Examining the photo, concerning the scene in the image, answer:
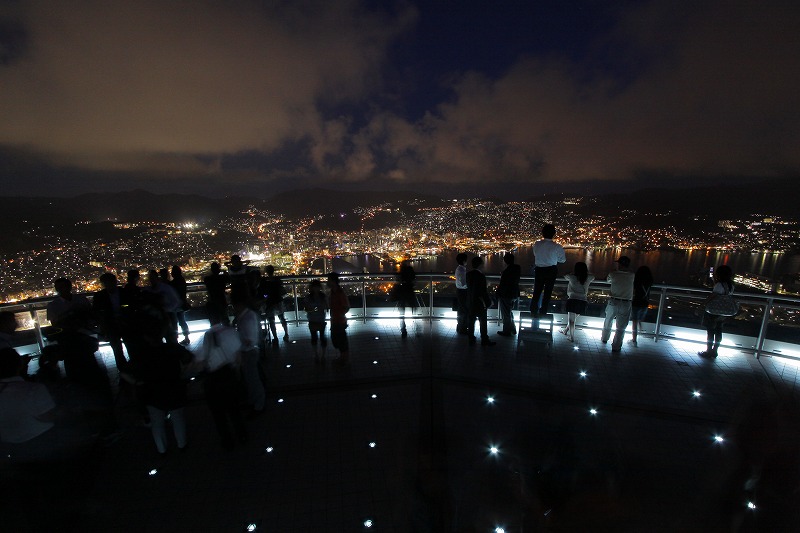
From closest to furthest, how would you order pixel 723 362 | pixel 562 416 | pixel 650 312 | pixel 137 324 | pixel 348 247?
1. pixel 137 324
2. pixel 562 416
3. pixel 723 362
4. pixel 650 312
5. pixel 348 247

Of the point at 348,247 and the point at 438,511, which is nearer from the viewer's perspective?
the point at 438,511

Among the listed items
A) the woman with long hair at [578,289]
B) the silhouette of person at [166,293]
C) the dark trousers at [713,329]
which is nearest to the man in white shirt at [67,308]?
the silhouette of person at [166,293]

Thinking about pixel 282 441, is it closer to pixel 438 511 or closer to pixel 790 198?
pixel 438 511

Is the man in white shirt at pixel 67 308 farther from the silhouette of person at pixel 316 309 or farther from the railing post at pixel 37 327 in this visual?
the silhouette of person at pixel 316 309

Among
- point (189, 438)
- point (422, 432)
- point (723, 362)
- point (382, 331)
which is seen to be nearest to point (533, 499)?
point (422, 432)

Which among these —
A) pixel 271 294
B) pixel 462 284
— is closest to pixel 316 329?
pixel 271 294

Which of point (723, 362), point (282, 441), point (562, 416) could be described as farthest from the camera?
point (723, 362)
